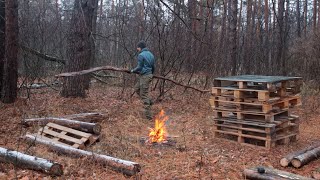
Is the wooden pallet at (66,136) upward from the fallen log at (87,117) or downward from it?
downward

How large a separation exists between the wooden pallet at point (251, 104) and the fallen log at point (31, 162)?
3876 millimetres

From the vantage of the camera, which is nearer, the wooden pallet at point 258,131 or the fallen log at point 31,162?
the fallen log at point 31,162

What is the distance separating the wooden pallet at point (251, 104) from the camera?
7.09 metres

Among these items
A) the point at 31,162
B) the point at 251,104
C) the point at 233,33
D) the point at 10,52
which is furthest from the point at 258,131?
the point at 233,33

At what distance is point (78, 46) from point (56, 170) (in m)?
6.15

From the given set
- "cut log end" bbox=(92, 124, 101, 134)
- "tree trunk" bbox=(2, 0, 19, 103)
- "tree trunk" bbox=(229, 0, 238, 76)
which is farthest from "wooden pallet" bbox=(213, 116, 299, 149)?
"tree trunk" bbox=(229, 0, 238, 76)

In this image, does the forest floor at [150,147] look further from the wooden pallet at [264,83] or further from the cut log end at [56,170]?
the wooden pallet at [264,83]

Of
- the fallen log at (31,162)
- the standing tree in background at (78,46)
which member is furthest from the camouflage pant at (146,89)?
the fallen log at (31,162)

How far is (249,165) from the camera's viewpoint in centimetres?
632

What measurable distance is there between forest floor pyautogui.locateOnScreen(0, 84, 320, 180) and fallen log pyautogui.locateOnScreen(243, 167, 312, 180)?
0.86 ft

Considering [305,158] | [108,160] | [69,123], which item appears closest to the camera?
[108,160]

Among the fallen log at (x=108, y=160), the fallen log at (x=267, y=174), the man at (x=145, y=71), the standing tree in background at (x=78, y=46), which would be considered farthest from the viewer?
the standing tree in background at (x=78, y=46)

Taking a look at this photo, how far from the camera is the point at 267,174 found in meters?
5.53

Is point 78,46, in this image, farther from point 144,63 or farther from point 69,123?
point 69,123
